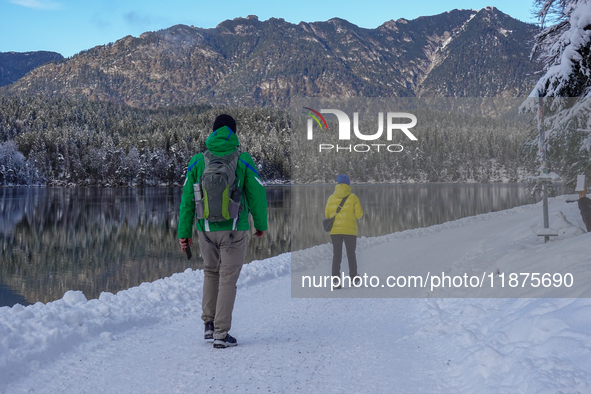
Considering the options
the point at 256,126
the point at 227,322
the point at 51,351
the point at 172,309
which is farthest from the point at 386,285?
the point at 256,126

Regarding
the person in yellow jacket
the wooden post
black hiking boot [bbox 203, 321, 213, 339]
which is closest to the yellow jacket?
the person in yellow jacket

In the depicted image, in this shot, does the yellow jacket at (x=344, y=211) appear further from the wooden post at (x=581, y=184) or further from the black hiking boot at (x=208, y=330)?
the wooden post at (x=581, y=184)

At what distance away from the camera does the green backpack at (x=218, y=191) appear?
461 centimetres

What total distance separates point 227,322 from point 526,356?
2.84 m

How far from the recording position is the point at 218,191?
15.1ft

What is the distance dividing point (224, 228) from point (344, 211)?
3.79 metres

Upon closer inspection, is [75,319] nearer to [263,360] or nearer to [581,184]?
[263,360]

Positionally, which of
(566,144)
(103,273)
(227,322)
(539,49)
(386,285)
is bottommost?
(103,273)

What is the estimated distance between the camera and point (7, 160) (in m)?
122

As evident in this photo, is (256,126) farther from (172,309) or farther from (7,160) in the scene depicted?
(172,309)

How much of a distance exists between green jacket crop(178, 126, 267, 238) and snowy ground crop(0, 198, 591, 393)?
4.28 ft

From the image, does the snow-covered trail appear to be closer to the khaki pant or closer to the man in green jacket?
the khaki pant

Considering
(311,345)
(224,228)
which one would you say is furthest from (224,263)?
(311,345)

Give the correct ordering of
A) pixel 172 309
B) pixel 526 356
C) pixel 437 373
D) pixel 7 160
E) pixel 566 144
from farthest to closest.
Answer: pixel 7 160
pixel 566 144
pixel 172 309
pixel 437 373
pixel 526 356
